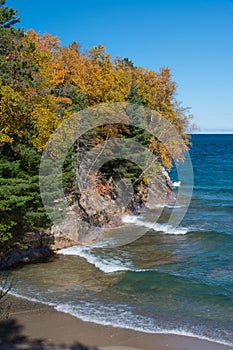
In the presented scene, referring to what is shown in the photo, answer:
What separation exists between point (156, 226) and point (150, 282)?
12.1m

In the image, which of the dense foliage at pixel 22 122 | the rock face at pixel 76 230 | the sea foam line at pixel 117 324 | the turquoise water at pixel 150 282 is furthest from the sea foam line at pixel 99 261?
the sea foam line at pixel 117 324

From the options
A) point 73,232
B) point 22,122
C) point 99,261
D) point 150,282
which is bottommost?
point 150,282

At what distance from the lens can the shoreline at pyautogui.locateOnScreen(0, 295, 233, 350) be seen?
38.3 ft

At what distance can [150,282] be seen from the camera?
17375 millimetres

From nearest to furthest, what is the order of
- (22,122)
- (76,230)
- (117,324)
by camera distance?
(117,324)
(22,122)
(76,230)

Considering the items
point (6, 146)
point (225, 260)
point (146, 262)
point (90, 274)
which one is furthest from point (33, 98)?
point (225, 260)

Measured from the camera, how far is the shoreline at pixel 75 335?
11688mm

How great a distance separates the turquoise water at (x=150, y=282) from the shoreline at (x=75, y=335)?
0.47m

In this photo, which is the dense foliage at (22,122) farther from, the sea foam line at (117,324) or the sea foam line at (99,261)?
the sea foam line at (117,324)

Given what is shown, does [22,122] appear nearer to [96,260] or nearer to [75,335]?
[96,260]

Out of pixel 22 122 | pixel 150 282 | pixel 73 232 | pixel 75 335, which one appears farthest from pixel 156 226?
pixel 75 335

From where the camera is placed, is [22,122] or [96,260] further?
[96,260]

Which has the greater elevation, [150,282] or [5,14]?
[5,14]

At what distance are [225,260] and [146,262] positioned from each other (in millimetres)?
4774
